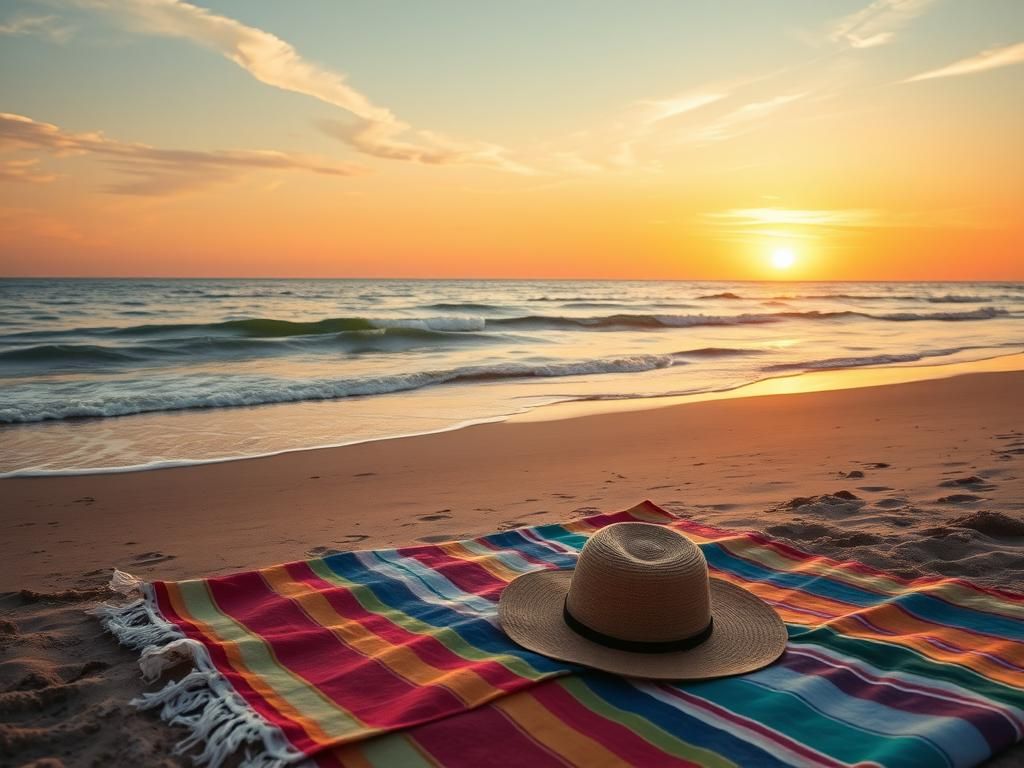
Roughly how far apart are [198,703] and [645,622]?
1485 millimetres

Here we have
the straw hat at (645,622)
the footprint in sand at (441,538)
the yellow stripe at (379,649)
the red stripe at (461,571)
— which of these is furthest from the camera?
the footprint in sand at (441,538)

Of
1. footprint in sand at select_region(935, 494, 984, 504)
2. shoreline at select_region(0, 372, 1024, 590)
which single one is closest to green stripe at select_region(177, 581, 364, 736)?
shoreline at select_region(0, 372, 1024, 590)

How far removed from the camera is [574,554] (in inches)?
144

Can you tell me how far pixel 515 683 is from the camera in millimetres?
2279

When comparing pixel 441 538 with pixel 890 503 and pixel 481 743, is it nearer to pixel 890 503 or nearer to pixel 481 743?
pixel 481 743

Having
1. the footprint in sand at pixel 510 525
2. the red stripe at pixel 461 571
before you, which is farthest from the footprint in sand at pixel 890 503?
the red stripe at pixel 461 571

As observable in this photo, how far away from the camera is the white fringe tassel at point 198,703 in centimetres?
200

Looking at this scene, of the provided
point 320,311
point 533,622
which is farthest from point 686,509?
point 320,311

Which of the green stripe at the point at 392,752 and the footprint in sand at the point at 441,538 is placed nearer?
the green stripe at the point at 392,752

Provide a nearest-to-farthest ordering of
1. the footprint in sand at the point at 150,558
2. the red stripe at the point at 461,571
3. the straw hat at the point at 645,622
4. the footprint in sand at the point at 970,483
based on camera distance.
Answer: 1. the straw hat at the point at 645,622
2. the red stripe at the point at 461,571
3. the footprint in sand at the point at 150,558
4. the footprint in sand at the point at 970,483

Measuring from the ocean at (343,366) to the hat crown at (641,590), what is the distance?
5005 millimetres

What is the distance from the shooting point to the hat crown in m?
2.38

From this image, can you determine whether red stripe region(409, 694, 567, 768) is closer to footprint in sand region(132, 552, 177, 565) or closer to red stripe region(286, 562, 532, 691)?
red stripe region(286, 562, 532, 691)

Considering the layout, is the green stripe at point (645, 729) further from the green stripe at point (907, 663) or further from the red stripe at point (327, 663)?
the green stripe at point (907, 663)
